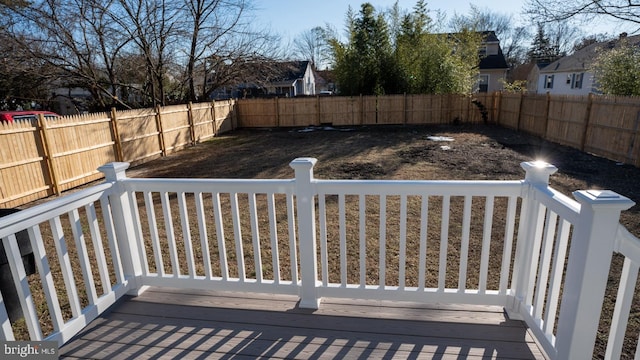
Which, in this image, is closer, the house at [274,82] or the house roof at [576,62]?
the house at [274,82]

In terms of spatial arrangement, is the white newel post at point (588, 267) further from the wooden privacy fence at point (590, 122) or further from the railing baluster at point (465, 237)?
the wooden privacy fence at point (590, 122)

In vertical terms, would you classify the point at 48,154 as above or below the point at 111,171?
below

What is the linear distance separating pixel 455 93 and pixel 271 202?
15.6 meters

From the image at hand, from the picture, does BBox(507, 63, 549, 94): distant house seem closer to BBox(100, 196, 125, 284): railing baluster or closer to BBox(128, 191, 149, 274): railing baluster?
BBox(128, 191, 149, 274): railing baluster

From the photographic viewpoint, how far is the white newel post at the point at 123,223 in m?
2.33

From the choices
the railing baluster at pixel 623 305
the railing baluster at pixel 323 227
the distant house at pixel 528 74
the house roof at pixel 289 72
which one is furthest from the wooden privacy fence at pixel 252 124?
the distant house at pixel 528 74

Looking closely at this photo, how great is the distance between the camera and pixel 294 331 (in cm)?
207

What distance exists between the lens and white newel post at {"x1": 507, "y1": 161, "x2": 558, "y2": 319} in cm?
189

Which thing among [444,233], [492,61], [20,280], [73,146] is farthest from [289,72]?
[20,280]

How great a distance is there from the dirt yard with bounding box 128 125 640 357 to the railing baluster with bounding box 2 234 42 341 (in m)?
4.37

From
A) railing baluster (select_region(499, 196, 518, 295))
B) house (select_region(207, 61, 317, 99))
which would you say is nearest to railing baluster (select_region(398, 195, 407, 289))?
railing baluster (select_region(499, 196, 518, 295))

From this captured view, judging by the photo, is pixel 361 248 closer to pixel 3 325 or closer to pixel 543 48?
pixel 3 325

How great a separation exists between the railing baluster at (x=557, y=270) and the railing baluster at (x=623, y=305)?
0.26 meters

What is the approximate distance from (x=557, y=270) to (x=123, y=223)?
8.70 feet
